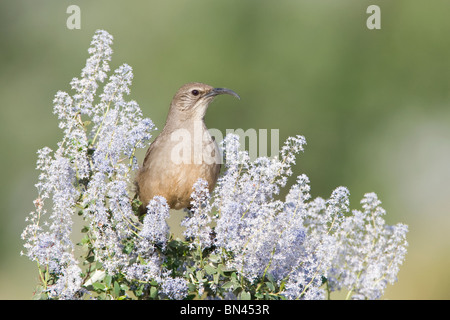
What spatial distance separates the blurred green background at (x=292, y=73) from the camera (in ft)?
20.6

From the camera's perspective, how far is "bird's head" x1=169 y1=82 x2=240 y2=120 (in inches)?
149

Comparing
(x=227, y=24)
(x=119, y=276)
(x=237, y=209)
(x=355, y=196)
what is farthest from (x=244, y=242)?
(x=227, y=24)

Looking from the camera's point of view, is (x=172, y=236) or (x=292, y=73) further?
(x=292, y=73)

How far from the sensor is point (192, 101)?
3797 millimetres

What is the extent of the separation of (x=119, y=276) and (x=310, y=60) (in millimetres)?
4521

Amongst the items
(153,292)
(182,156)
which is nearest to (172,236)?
(153,292)

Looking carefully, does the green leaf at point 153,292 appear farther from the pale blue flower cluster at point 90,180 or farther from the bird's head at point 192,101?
the bird's head at point 192,101

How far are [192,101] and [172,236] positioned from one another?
1.46 m

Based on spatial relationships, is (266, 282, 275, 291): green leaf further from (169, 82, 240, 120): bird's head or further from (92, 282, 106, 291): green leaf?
(169, 82, 240, 120): bird's head

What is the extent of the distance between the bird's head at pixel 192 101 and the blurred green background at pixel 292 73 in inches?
91.6

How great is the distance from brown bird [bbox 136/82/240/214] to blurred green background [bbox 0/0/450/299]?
2.36 meters

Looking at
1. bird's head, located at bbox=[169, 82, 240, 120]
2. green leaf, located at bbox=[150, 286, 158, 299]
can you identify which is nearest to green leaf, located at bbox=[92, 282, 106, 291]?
green leaf, located at bbox=[150, 286, 158, 299]

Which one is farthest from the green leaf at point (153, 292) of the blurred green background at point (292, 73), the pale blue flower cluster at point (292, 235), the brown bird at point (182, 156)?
the blurred green background at point (292, 73)

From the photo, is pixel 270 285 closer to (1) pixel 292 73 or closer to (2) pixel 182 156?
(2) pixel 182 156
